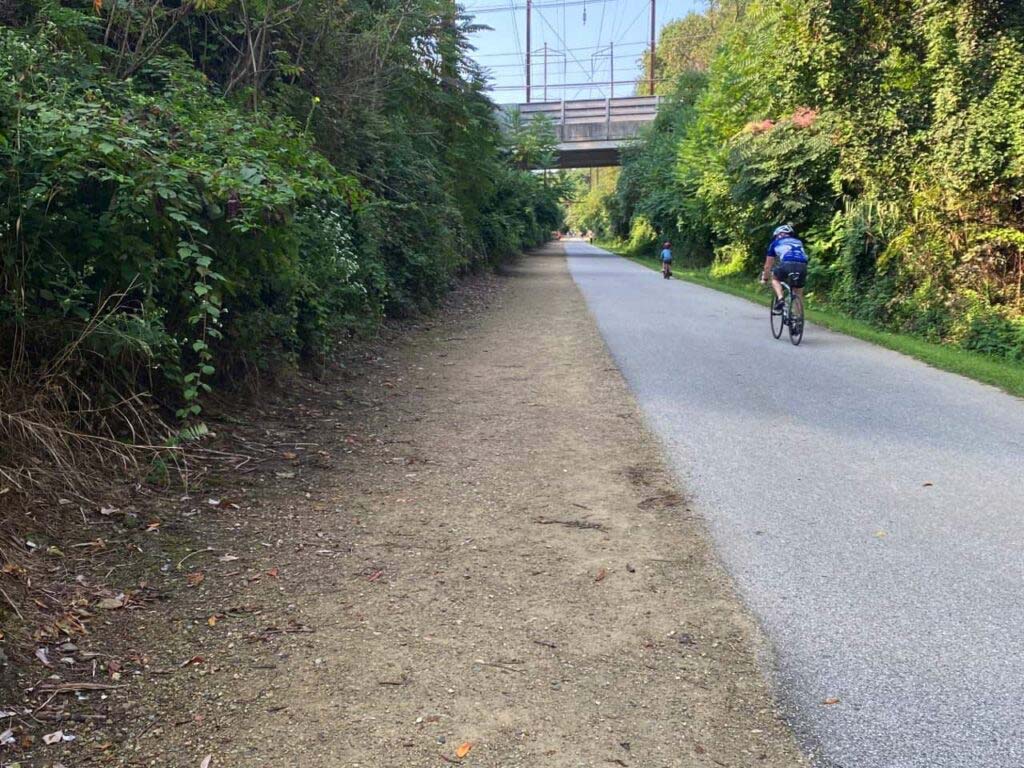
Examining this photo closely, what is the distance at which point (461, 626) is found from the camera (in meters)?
3.92

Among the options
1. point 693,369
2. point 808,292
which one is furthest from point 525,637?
point 808,292

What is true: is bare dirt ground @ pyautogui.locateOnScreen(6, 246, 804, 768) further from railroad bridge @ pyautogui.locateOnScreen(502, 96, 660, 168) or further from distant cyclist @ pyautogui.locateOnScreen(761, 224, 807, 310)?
railroad bridge @ pyautogui.locateOnScreen(502, 96, 660, 168)

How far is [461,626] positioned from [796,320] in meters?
10.4

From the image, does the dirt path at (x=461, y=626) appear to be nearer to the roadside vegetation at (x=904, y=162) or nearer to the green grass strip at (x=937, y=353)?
the green grass strip at (x=937, y=353)

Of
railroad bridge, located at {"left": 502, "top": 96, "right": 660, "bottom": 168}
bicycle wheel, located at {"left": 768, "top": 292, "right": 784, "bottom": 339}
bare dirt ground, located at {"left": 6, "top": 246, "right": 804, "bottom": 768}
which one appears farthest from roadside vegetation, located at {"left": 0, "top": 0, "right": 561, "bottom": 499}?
railroad bridge, located at {"left": 502, "top": 96, "right": 660, "bottom": 168}

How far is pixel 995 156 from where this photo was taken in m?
13.3

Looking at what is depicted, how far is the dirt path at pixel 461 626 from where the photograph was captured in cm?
306

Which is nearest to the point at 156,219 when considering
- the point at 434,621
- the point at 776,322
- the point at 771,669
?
the point at 434,621

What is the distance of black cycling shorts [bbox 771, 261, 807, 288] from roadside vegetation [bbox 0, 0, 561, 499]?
648 cm

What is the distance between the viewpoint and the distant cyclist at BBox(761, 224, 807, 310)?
13055 millimetres

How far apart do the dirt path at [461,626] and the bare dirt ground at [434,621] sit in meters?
0.01

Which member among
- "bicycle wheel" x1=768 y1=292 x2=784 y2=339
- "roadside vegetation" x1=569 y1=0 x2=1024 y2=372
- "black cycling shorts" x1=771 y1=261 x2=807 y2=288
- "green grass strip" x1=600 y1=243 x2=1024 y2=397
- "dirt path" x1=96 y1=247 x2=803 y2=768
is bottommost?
"dirt path" x1=96 y1=247 x2=803 y2=768

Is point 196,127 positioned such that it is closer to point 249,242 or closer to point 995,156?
point 249,242

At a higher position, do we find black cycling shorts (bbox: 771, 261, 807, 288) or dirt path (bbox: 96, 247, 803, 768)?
black cycling shorts (bbox: 771, 261, 807, 288)
